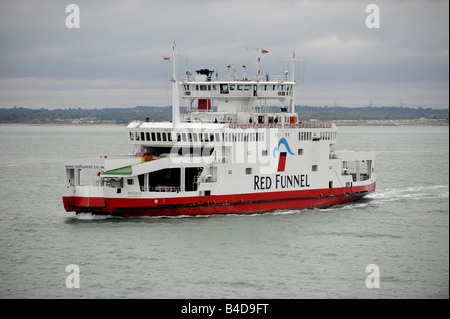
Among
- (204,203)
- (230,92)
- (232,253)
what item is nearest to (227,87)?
(230,92)

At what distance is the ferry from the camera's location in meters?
34.1

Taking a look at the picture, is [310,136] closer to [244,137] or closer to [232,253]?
[244,137]

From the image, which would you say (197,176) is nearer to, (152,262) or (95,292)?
(152,262)

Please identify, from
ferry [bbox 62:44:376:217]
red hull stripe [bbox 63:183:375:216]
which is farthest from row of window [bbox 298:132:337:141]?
red hull stripe [bbox 63:183:375:216]

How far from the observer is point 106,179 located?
35.6 metres

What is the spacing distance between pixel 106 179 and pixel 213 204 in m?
Result: 6.09

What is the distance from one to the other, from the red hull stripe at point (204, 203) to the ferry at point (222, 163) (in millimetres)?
53

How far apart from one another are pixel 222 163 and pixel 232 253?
8569 millimetres

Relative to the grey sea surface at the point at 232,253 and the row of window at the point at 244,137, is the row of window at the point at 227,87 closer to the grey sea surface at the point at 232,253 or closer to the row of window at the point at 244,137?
the row of window at the point at 244,137

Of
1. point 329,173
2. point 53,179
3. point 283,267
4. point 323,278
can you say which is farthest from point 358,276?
point 53,179

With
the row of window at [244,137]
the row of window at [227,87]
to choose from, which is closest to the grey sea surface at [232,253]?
the row of window at [244,137]

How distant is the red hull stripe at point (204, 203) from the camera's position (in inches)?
1332

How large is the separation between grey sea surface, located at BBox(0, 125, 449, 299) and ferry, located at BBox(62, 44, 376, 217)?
93cm

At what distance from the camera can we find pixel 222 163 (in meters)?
36.2
